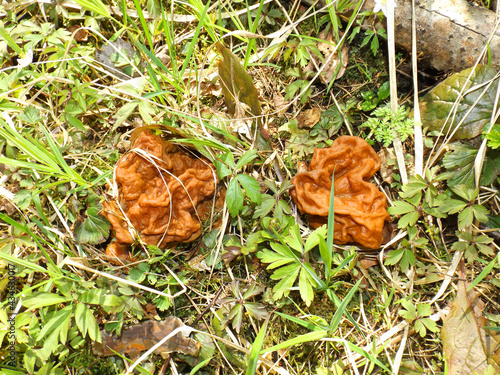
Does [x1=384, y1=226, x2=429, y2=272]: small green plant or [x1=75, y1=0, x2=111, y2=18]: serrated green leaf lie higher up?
[x1=75, y1=0, x2=111, y2=18]: serrated green leaf

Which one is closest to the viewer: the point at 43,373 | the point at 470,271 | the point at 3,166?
the point at 43,373

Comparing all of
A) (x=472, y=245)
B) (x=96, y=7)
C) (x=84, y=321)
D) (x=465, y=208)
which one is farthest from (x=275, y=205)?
(x=96, y=7)

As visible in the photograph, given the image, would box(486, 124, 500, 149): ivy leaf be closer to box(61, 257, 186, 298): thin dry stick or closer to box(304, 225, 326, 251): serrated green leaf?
box(304, 225, 326, 251): serrated green leaf

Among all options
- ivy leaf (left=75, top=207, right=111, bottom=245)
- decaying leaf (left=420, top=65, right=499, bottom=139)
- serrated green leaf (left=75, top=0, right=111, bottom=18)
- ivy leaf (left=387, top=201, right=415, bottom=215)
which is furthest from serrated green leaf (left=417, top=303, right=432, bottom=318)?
serrated green leaf (left=75, top=0, right=111, bottom=18)

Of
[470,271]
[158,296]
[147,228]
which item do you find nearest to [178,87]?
[147,228]

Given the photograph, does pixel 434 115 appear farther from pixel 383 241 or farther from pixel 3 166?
pixel 3 166

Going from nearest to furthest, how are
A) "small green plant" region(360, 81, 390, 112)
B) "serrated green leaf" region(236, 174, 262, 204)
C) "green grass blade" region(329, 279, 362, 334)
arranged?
1. "green grass blade" region(329, 279, 362, 334)
2. "serrated green leaf" region(236, 174, 262, 204)
3. "small green plant" region(360, 81, 390, 112)

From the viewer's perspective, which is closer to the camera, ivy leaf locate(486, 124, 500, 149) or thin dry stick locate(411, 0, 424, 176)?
ivy leaf locate(486, 124, 500, 149)
